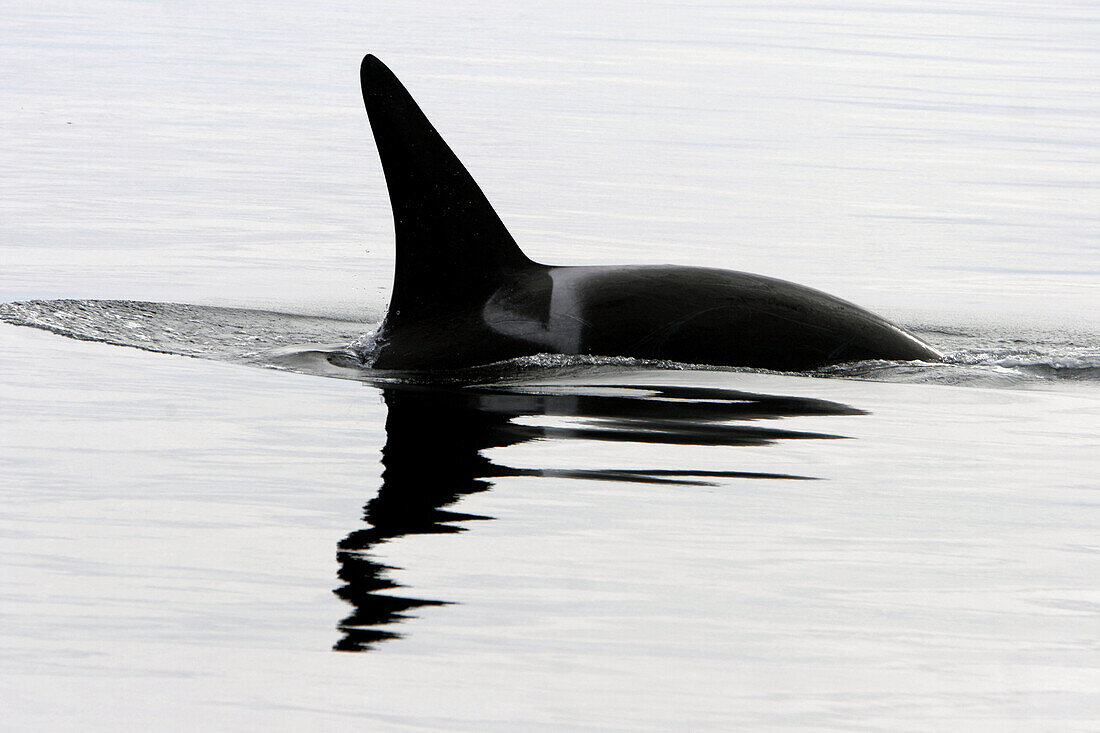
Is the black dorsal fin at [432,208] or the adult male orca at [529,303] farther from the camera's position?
the black dorsal fin at [432,208]

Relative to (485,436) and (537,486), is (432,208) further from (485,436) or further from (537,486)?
(537,486)

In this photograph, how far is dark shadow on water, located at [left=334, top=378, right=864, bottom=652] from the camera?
5918 millimetres

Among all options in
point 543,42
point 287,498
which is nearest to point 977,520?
point 287,498

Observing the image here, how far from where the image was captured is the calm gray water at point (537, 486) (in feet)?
16.2

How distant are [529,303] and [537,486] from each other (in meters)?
3.01

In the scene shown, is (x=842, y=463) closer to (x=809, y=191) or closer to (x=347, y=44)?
(x=809, y=191)

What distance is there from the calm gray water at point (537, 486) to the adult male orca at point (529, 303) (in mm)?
233

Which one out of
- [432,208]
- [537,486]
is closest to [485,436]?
[537,486]

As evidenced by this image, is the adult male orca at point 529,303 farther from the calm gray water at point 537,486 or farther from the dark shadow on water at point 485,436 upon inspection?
the dark shadow on water at point 485,436

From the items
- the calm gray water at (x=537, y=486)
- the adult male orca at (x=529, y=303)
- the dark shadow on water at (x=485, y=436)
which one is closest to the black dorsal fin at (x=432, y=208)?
the adult male orca at (x=529, y=303)

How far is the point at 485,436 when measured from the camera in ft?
26.3

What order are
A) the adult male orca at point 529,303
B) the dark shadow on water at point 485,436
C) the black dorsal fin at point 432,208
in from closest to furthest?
the dark shadow on water at point 485,436 < the adult male orca at point 529,303 < the black dorsal fin at point 432,208

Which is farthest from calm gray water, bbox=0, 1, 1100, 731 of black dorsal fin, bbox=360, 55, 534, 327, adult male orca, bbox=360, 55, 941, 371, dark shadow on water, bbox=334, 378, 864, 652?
black dorsal fin, bbox=360, 55, 534, 327

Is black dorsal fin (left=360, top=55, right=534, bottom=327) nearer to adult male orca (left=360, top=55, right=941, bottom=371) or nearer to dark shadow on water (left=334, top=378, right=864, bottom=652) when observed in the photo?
adult male orca (left=360, top=55, right=941, bottom=371)
